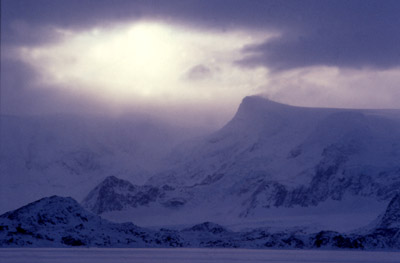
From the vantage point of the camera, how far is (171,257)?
7180 inches

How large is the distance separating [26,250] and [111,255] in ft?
80.4

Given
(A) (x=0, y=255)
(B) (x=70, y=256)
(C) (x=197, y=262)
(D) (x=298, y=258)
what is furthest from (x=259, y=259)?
(A) (x=0, y=255)

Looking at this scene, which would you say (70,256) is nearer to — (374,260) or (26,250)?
(26,250)

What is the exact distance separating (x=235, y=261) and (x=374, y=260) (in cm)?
2994

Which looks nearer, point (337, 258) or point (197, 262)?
point (197, 262)

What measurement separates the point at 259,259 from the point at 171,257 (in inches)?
721

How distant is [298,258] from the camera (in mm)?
190625

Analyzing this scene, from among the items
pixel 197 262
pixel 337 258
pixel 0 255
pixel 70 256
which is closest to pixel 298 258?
pixel 337 258

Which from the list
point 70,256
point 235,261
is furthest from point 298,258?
point 70,256

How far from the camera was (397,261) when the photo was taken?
175 m

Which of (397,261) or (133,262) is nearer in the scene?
(133,262)

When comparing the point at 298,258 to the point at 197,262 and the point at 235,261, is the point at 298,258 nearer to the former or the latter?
the point at 235,261

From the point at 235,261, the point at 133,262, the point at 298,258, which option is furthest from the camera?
the point at 298,258

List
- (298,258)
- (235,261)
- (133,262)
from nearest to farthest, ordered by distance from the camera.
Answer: (133,262)
(235,261)
(298,258)
